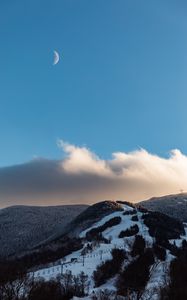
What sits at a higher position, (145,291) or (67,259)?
(67,259)

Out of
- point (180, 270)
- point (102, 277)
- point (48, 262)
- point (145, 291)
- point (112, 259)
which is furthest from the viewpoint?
point (48, 262)

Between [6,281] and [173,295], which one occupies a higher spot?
[6,281]

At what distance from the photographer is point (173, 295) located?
7119 centimetres

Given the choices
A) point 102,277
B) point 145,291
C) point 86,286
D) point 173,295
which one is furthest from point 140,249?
point 173,295

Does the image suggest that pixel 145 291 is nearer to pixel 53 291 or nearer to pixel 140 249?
pixel 53 291

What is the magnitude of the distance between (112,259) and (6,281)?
9510 centimetres

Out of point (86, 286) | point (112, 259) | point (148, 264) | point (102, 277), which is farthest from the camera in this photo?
point (112, 259)

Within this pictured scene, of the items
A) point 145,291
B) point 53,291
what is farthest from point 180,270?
point 53,291

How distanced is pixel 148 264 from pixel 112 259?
68.0ft

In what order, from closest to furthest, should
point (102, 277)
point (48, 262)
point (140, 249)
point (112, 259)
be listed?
point (102, 277) < point (112, 259) < point (140, 249) < point (48, 262)

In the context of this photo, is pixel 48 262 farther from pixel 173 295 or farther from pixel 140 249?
pixel 173 295

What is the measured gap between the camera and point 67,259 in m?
191

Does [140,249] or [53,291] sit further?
[140,249]

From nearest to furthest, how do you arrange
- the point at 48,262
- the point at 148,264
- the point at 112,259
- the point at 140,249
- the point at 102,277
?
the point at 102,277
the point at 148,264
the point at 112,259
the point at 140,249
the point at 48,262
